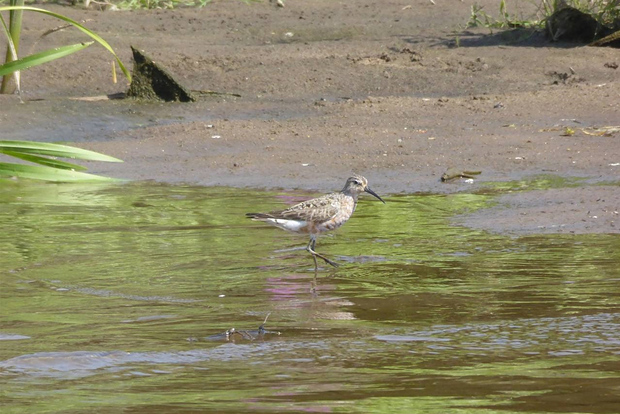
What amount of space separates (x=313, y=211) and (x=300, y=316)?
7.37 feet

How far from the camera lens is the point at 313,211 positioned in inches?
323

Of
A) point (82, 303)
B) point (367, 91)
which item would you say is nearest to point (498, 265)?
point (82, 303)

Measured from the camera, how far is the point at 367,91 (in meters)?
15.4

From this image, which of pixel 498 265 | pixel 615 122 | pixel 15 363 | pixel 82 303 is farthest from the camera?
pixel 615 122

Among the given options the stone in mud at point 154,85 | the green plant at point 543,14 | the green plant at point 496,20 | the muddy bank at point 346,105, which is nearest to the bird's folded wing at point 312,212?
the muddy bank at point 346,105

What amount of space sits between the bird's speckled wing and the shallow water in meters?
0.27

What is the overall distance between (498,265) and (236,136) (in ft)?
20.7

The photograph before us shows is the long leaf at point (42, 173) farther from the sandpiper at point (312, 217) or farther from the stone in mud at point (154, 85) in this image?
the stone in mud at point (154, 85)

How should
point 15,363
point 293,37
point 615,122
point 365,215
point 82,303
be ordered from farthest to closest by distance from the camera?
point 293,37 → point 615,122 → point 365,215 → point 82,303 → point 15,363

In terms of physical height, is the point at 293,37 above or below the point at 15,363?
above

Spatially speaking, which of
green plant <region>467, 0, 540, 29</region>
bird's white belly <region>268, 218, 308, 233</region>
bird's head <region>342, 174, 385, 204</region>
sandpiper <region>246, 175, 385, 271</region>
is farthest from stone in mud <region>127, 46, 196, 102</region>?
bird's white belly <region>268, 218, 308, 233</region>

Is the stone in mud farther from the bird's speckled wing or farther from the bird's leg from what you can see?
the bird's leg

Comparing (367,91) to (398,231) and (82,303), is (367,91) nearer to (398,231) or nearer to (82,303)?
(398,231)

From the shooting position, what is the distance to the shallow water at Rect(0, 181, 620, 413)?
448 cm
